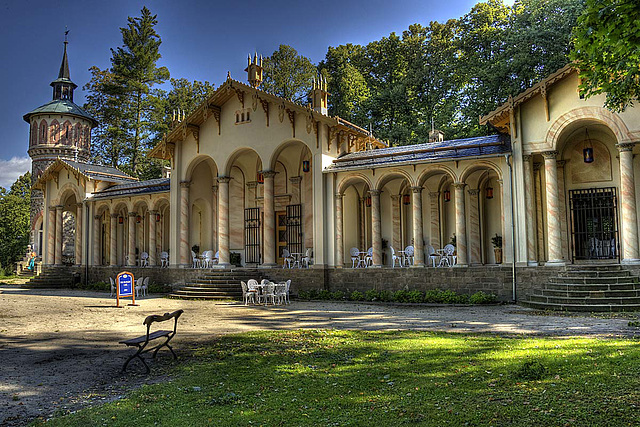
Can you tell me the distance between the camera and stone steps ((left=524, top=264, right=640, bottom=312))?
45.0 feet

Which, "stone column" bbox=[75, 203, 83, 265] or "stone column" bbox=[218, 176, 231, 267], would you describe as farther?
"stone column" bbox=[75, 203, 83, 265]

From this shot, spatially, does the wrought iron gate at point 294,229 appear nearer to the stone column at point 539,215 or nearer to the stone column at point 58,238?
the stone column at point 539,215

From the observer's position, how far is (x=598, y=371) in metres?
6.29

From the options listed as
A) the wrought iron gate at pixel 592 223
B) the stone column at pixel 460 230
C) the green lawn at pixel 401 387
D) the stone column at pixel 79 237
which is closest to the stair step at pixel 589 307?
the stone column at pixel 460 230

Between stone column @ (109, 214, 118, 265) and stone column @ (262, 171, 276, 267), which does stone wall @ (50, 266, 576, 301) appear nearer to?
stone column @ (262, 171, 276, 267)

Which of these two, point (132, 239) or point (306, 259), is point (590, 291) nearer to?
point (306, 259)

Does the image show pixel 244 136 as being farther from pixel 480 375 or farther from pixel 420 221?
pixel 480 375

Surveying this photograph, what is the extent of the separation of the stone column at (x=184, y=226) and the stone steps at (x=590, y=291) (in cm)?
1526

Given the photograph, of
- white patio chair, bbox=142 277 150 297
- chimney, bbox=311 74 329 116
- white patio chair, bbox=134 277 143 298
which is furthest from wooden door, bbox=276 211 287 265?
white patio chair, bbox=134 277 143 298

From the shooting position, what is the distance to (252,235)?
82.0 ft

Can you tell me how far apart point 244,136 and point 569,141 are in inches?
516

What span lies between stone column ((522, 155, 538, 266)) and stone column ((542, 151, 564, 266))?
1.52ft

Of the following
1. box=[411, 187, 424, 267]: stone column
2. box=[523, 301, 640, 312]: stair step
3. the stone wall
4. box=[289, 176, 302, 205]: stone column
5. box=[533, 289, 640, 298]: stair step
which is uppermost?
box=[289, 176, 302, 205]: stone column

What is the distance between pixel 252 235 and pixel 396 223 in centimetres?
708
